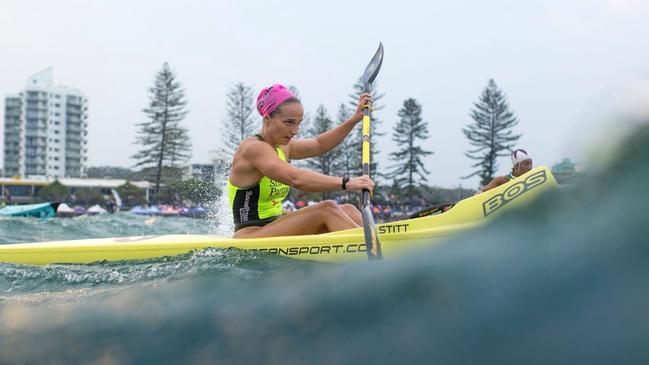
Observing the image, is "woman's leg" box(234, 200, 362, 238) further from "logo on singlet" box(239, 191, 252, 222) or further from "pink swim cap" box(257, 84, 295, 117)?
"pink swim cap" box(257, 84, 295, 117)

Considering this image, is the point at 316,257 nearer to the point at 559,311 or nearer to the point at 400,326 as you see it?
the point at 400,326

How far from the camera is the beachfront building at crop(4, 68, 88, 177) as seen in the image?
8375 centimetres

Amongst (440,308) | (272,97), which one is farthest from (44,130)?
(440,308)

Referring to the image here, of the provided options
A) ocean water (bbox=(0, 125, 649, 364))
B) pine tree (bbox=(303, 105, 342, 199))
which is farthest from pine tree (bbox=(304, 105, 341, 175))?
ocean water (bbox=(0, 125, 649, 364))

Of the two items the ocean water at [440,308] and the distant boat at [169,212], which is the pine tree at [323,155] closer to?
the distant boat at [169,212]

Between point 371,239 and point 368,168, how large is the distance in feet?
2.30

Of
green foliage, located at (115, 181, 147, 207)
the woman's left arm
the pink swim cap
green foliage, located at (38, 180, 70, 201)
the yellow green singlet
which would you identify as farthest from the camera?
green foliage, located at (38, 180, 70, 201)

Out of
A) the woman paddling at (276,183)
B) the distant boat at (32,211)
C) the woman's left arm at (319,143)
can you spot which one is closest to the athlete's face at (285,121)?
the woman paddling at (276,183)

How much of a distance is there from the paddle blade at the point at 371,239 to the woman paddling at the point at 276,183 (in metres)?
0.21

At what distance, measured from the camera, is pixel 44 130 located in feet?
278

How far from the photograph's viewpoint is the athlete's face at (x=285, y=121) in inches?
151

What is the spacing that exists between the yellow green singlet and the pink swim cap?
0.25m

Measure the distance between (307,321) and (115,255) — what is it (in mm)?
2523

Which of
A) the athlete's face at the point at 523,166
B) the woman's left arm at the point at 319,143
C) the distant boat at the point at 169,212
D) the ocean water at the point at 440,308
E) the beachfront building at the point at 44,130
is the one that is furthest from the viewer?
the beachfront building at the point at 44,130
